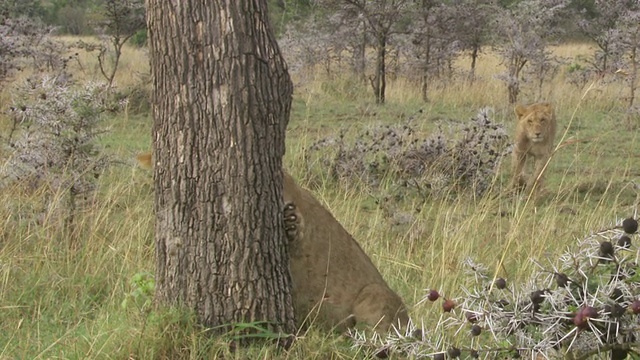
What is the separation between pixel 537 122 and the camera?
25.9ft

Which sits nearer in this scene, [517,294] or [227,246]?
[517,294]

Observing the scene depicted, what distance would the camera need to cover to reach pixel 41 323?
3850 mm

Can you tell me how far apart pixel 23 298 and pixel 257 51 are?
6.25 feet

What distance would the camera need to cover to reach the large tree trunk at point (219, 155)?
3.06 m

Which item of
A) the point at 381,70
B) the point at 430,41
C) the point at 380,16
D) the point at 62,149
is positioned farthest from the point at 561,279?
the point at 430,41

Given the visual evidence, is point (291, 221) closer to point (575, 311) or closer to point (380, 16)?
point (575, 311)

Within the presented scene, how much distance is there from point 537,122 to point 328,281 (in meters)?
4.86

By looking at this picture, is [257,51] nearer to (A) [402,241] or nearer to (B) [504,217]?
(A) [402,241]

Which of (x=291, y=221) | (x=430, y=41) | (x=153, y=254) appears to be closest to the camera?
(x=291, y=221)

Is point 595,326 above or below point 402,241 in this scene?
above

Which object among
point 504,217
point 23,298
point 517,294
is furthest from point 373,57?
point 517,294

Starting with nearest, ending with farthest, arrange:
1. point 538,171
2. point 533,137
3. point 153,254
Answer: point 153,254 → point 538,171 → point 533,137

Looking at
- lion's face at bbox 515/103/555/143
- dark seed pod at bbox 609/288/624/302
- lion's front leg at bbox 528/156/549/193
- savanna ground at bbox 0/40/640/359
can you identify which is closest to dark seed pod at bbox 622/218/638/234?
dark seed pod at bbox 609/288/624/302

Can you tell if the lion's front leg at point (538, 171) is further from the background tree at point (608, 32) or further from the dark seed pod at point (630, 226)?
the dark seed pod at point (630, 226)
